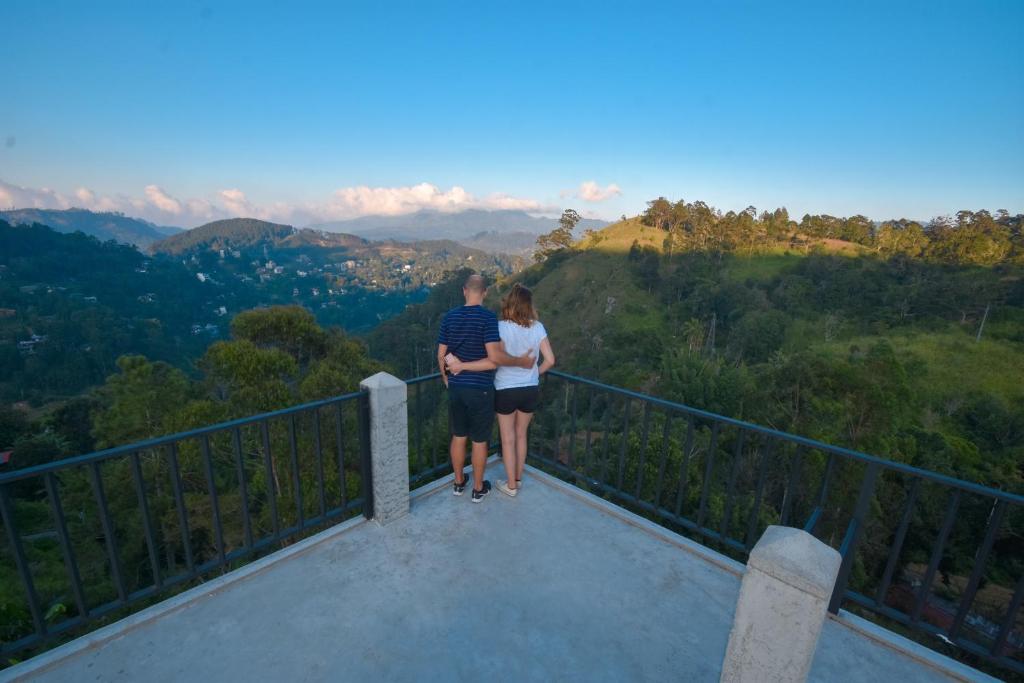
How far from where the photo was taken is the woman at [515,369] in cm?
350

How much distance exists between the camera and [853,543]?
8.08ft

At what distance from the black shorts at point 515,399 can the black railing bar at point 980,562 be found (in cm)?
260

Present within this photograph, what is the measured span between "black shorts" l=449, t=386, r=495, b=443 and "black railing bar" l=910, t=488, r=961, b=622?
2683 mm

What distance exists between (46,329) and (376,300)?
72.5 metres

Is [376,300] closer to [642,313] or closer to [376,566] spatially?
[642,313]

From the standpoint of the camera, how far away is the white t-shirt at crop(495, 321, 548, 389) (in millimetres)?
3512

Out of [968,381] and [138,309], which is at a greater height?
[968,381]

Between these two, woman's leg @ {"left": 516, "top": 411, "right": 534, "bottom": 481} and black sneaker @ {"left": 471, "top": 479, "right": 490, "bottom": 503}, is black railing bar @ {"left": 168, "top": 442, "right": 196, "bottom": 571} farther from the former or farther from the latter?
woman's leg @ {"left": 516, "top": 411, "right": 534, "bottom": 481}

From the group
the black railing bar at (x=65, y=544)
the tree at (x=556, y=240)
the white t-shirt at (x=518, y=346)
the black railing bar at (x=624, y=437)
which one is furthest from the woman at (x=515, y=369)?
the tree at (x=556, y=240)

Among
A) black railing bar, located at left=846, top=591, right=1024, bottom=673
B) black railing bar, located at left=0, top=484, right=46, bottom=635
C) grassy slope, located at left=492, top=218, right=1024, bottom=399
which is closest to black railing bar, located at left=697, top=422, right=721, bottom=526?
black railing bar, located at left=846, top=591, right=1024, bottom=673

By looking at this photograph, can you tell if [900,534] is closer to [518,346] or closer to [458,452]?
[518,346]

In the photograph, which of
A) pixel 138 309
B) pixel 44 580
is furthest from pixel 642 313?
pixel 138 309

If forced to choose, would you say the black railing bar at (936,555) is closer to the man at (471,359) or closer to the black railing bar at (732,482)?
the black railing bar at (732,482)

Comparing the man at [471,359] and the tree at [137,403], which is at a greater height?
the man at [471,359]
